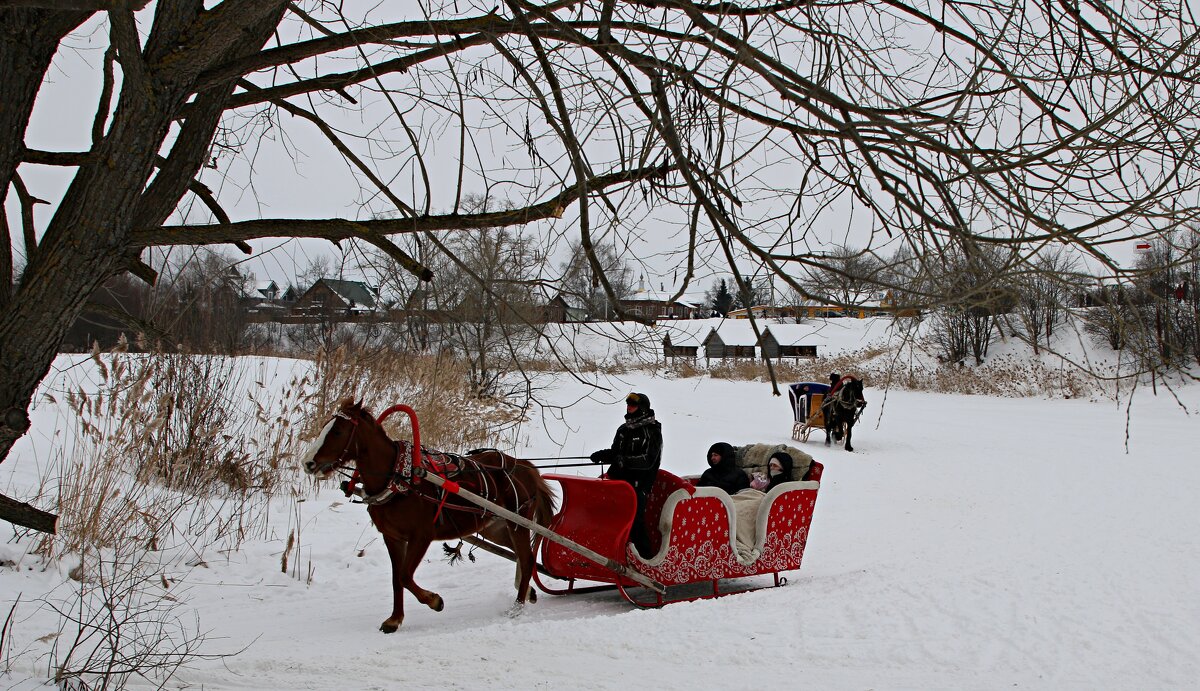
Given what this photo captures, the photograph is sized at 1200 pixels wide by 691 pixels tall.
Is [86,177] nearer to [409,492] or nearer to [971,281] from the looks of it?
[409,492]

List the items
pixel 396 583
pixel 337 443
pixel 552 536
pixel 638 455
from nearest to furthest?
pixel 337 443, pixel 396 583, pixel 552 536, pixel 638 455

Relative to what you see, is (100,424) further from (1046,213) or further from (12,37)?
(1046,213)

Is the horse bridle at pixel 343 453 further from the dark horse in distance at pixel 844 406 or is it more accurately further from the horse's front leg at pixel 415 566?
the dark horse in distance at pixel 844 406

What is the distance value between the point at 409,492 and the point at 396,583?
2.11 ft

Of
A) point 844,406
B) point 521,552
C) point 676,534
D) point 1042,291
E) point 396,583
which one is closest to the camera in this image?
point 1042,291

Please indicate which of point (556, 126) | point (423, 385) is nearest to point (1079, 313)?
point (556, 126)

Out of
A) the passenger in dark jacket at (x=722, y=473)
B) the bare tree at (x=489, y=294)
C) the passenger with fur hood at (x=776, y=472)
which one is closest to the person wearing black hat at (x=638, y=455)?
the passenger in dark jacket at (x=722, y=473)

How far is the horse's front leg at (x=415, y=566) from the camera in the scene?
642cm

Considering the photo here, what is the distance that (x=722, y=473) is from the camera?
8477 mm

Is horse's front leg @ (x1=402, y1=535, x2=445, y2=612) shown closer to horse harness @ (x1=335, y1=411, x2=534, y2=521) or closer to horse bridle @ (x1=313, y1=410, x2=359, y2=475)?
horse harness @ (x1=335, y1=411, x2=534, y2=521)

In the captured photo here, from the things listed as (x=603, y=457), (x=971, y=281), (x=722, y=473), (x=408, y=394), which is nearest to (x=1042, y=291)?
(x=971, y=281)

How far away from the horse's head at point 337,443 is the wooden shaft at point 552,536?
479 millimetres

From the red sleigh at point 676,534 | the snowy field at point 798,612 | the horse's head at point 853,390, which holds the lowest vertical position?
the snowy field at point 798,612

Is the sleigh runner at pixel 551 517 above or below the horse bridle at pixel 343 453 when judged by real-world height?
below
